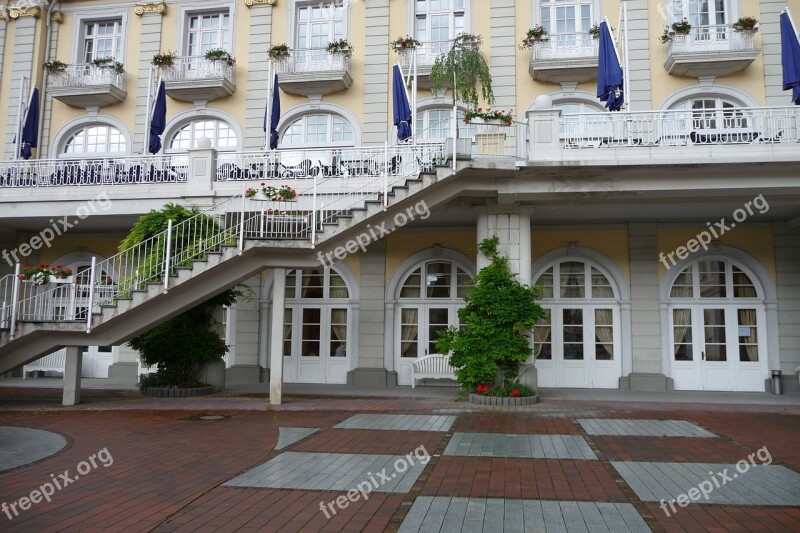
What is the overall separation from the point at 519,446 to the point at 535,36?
36.1 ft

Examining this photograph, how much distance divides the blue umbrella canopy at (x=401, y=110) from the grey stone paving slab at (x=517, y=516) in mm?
10028

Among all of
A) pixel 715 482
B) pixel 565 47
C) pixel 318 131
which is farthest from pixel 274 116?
pixel 715 482

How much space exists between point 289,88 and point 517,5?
21.0 feet

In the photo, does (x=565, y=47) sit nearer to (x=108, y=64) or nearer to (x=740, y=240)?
(x=740, y=240)

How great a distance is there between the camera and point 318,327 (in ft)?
50.4

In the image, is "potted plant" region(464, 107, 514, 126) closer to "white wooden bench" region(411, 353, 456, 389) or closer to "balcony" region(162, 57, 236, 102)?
"white wooden bench" region(411, 353, 456, 389)

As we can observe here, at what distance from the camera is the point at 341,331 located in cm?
1527

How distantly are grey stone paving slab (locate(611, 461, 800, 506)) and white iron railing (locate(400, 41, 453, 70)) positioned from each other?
11.5m

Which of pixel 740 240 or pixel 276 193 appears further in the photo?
pixel 740 240

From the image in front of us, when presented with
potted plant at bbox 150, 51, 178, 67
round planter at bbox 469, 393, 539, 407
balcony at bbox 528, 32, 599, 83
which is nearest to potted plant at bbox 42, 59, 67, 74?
potted plant at bbox 150, 51, 178, 67

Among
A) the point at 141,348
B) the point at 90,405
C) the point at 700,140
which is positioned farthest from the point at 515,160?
the point at 90,405

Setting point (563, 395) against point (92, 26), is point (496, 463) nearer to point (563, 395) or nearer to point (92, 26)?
point (563, 395)

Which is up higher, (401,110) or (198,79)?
(198,79)

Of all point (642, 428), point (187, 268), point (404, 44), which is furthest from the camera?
point (404, 44)
